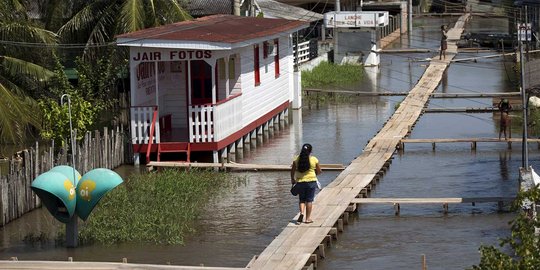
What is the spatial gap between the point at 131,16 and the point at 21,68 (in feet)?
14.1

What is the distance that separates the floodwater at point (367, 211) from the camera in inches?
770

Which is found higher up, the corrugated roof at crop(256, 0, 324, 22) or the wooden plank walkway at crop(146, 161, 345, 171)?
the corrugated roof at crop(256, 0, 324, 22)

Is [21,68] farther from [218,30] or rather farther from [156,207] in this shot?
[156,207]

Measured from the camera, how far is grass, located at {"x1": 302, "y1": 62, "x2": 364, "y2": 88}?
48.0 metres

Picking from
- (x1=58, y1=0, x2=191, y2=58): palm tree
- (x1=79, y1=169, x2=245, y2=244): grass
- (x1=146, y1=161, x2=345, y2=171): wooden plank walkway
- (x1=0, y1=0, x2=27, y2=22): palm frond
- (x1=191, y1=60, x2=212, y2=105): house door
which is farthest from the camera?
(x1=58, y1=0, x2=191, y2=58): palm tree

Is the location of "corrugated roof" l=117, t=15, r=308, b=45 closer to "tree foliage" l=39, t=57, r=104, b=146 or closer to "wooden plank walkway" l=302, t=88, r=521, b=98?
"tree foliage" l=39, t=57, r=104, b=146

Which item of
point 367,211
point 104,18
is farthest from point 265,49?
point 367,211

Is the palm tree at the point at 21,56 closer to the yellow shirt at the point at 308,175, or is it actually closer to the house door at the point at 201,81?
the house door at the point at 201,81

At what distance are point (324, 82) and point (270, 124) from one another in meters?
11.8

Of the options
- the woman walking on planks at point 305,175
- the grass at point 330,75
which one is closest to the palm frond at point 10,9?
the woman walking on planks at point 305,175

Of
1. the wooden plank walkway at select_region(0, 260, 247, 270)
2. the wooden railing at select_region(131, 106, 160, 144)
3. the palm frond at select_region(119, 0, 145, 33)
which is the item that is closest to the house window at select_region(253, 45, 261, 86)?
the palm frond at select_region(119, 0, 145, 33)

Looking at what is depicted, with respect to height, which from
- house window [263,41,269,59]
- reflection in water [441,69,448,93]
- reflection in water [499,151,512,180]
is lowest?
reflection in water [499,151,512,180]

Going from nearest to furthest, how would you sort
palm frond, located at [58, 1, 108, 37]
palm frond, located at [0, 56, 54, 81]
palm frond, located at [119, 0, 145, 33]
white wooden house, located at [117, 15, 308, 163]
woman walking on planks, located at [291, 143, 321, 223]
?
woman walking on planks, located at [291, 143, 321, 223] → white wooden house, located at [117, 15, 308, 163] → palm frond, located at [0, 56, 54, 81] → palm frond, located at [119, 0, 145, 33] → palm frond, located at [58, 1, 108, 37]

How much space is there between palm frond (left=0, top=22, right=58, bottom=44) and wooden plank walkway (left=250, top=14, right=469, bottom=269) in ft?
28.1
